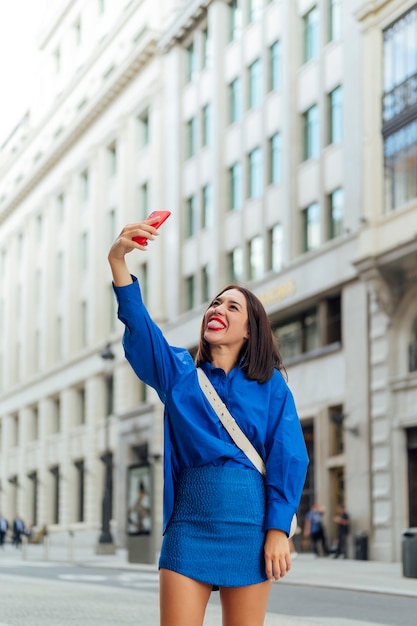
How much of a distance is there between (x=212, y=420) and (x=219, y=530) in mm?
361

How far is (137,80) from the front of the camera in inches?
2013

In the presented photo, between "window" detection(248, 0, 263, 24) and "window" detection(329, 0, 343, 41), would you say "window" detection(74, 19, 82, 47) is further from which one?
"window" detection(329, 0, 343, 41)

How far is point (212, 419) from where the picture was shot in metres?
4.22

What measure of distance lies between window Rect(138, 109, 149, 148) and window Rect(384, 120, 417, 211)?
852 inches

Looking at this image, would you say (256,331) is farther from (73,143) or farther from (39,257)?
(39,257)

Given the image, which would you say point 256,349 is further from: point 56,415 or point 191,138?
point 56,415

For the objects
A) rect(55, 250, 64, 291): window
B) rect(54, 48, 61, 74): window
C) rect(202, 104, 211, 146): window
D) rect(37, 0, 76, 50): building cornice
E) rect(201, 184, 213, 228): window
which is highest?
rect(37, 0, 76, 50): building cornice

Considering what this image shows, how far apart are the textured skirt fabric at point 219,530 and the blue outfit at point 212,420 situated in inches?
1.4

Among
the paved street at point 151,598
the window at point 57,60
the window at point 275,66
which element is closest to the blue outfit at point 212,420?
the paved street at point 151,598

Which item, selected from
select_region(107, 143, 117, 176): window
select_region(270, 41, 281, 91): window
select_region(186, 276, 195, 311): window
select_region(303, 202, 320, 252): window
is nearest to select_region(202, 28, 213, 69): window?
select_region(270, 41, 281, 91): window

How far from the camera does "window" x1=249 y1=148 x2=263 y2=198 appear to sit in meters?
39.2

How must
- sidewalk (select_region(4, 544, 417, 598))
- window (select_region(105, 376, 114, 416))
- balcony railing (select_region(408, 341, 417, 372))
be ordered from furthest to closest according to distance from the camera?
window (select_region(105, 376, 114, 416)) → balcony railing (select_region(408, 341, 417, 372)) → sidewalk (select_region(4, 544, 417, 598))

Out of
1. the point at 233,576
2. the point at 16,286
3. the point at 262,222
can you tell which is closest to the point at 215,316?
the point at 233,576

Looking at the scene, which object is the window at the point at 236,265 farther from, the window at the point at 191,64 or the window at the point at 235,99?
the window at the point at 191,64
